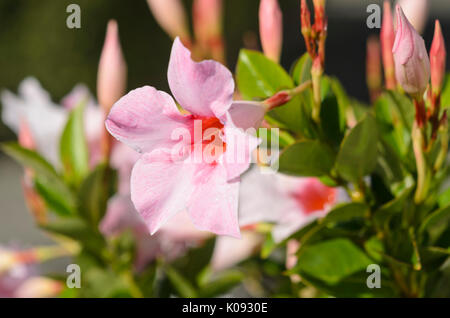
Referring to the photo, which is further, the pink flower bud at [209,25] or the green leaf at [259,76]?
the pink flower bud at [209,25]

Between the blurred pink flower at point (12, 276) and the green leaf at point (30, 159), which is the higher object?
the green leaf at point (30, 159)

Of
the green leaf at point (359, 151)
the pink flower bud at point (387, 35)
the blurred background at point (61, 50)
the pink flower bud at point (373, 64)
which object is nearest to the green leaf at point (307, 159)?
the green leaf at point (359, 151)

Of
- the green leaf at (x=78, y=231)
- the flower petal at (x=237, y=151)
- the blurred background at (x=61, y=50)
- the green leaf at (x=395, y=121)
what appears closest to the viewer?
the flower petal at (x=237, y=151)

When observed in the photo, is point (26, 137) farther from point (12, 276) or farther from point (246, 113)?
point (246, 113)

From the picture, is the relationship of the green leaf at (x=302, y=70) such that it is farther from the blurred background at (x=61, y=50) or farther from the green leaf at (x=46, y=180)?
the blurred background at (x=61, y=50)

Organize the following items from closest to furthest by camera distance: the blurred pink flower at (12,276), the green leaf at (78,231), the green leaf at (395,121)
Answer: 1. the green leaf at (395,121)
2. the green leaf at (78,231)
3. the blurred pink flower at (12,276)

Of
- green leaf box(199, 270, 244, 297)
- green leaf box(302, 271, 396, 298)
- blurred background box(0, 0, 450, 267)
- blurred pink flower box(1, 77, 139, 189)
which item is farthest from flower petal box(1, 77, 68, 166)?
blurred background box(0, 0, 450, 267)
